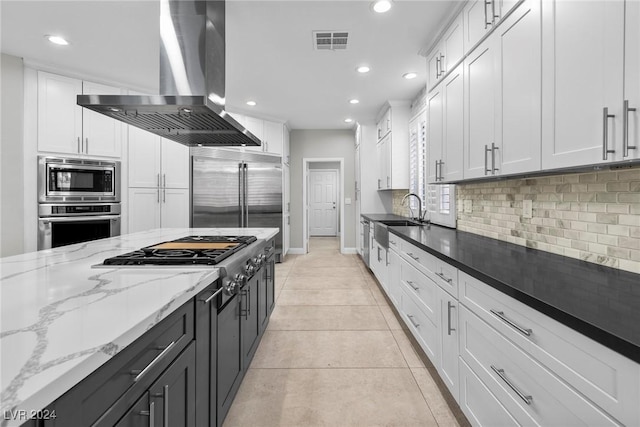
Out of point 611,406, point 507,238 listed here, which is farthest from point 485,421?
point 507,238

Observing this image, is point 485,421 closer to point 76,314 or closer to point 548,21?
point 76,314

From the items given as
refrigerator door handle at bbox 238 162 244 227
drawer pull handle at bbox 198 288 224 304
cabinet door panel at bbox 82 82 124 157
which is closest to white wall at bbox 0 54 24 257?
cabinet door panel at bbox 82 82 124 157

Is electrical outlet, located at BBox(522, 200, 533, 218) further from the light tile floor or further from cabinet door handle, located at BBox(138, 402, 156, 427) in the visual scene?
cabinet door handle, located at BBox(138, 402, 156, 427)

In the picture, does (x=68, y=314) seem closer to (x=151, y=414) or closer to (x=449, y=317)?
(x=151, y=414)

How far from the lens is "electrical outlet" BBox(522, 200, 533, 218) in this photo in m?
1.89

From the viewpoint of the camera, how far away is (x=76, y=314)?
2.66ft

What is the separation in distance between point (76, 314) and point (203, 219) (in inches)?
160

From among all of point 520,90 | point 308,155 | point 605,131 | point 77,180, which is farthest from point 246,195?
point 605,131

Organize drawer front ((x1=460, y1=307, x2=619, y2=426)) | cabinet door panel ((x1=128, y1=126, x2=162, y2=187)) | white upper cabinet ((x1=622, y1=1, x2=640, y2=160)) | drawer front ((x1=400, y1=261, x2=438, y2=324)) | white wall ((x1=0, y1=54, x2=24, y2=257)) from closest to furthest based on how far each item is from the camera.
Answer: drawer front ((x1=460, y1=307, x2=619, y2=426)) → white upper cabinet ((x1=622, y1=1, x2=640, y2=160)) → drawer front ((x1=400, y1=261, x2=438, y2=324)) → white wall ((x1=0, y1=54, x2=24, y2=257)) → cabinet door panel ((x1=128, y1=126, x2=162, y2=187))

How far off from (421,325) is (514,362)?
115 centimetres

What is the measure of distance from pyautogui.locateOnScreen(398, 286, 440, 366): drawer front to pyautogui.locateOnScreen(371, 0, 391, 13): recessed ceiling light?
225 centimetres

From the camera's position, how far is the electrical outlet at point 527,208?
189cm

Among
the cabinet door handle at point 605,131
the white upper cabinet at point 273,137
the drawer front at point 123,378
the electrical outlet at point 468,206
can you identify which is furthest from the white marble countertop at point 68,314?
the white upper cabinet at point 273,137

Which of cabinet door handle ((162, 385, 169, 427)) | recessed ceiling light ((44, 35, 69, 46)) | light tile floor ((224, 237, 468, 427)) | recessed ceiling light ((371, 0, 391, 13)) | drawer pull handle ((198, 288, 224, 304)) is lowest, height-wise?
light tile floor ((224, 237, 468, 427))
